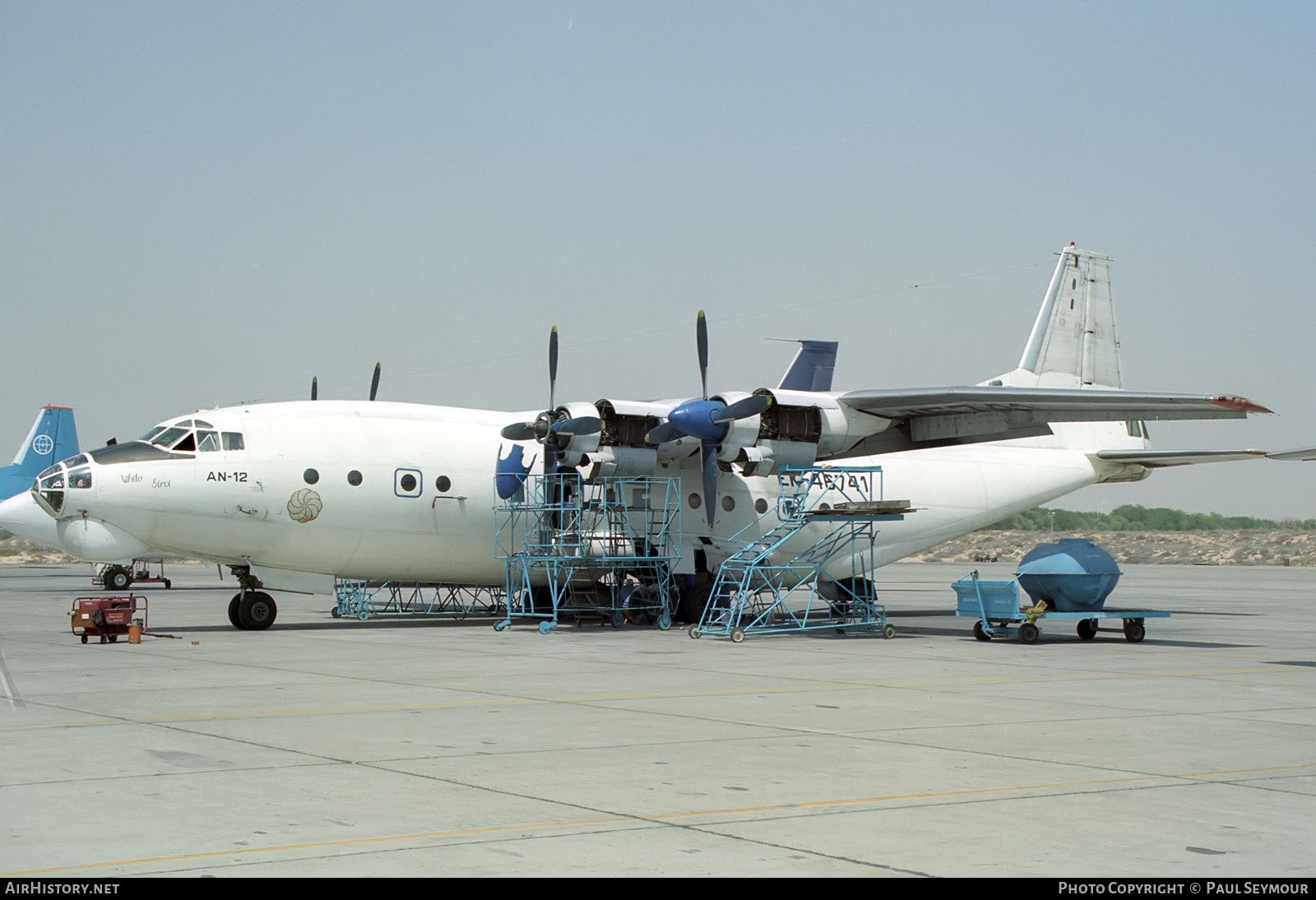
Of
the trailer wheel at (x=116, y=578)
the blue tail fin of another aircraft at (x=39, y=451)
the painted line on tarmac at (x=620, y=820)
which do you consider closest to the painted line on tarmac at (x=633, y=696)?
the painted line on tarmac at (x=620, y=820)

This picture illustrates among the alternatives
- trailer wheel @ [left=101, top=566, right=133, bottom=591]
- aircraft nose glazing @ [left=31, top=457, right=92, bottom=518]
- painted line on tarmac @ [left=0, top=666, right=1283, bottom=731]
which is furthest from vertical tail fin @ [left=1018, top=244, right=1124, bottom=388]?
trailer wheel @ [left=101, top=566, right=133, bottom=591]

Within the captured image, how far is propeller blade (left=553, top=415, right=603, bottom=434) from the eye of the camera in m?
24.1

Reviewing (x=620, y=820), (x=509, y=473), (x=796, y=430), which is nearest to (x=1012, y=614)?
(x=796, y=430)

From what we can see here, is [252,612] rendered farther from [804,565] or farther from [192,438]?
[804,565]

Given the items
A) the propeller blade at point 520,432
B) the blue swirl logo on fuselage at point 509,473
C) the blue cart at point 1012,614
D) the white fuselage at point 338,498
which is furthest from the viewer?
the blue swirl logo on fuselage at point 509,473

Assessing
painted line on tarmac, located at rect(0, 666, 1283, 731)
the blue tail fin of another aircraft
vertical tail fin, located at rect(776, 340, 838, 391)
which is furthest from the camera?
the blue tail fin of another aircraft

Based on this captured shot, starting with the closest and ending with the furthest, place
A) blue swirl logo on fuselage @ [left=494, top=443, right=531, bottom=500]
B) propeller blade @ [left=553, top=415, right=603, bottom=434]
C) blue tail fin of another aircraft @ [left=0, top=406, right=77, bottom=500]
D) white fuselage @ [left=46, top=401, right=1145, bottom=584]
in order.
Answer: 1. white fuselage @ [left=46, top=401, right=1145, bottom=584]
2. propeller blade @ [left=553, top=415, right=603, bottom=434]
3. blue swirl logo on fuselage @ [left=494, top=443, right=531, bottom=500]
4. blue tail fin of another aircraft @ [left=0, top=406, right=77, bottom=500]

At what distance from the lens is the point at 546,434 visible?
24594 mm

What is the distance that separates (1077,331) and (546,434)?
14904mm

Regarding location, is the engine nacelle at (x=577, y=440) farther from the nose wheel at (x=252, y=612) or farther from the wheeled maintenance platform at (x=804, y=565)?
the nose wheel at (x=252, y=612)

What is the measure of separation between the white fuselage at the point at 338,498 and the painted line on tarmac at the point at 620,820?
53.8ft

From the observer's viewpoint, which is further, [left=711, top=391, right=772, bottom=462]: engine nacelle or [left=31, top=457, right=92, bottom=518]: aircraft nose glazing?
[left=711, top=391, right=772, bottom=462]: engine nacelle

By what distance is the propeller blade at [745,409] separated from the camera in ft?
77.6

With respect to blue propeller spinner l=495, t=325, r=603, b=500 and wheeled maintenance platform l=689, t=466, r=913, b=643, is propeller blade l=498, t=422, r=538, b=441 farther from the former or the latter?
wheeled maintenance platform l=689, t=466, r=913, b=643
